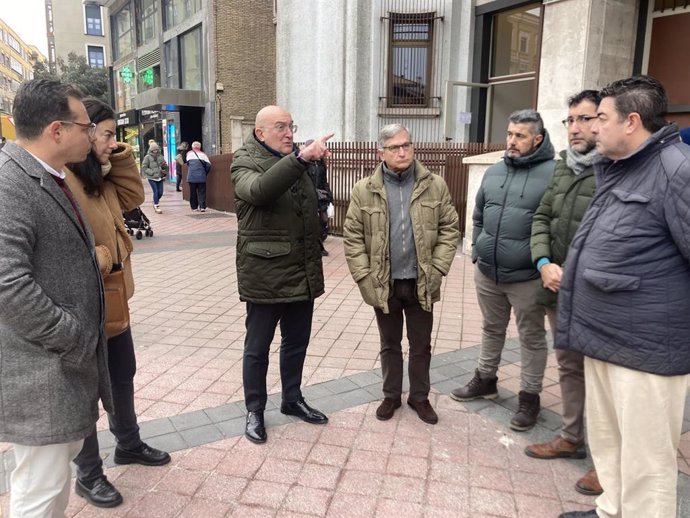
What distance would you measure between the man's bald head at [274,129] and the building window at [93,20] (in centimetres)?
5764

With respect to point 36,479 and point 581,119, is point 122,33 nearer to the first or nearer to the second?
point 581,119

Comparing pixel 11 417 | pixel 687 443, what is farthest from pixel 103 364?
pixel 687 443

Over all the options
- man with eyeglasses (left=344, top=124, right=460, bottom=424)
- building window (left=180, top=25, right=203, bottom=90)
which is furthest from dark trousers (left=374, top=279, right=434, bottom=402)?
building window (left=180, top=25, right=203, bottom=90)

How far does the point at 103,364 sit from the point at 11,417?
15.1 inches

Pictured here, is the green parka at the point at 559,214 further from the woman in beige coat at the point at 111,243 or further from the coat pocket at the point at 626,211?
the woman in beige coat at the point at 111,243

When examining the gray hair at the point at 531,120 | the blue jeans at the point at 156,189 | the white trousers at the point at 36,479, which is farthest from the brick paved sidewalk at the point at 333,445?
the blue jeans at the point at 156,189

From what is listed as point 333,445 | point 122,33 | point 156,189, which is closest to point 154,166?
point 156,189

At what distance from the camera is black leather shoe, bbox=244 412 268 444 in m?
3.25

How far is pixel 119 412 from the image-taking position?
9.57ft

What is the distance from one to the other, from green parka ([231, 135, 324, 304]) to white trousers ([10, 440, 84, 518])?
1344mm

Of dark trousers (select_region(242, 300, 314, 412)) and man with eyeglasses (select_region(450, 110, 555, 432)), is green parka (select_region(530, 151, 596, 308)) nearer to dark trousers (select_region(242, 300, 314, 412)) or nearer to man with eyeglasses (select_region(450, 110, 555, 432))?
man with eyeglasses (select_region(450, 110, 555, 432))

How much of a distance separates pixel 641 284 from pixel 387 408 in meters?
1.95

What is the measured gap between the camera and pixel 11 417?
6.23 ft

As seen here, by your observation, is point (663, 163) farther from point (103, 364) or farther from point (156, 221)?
point (156, 221)
